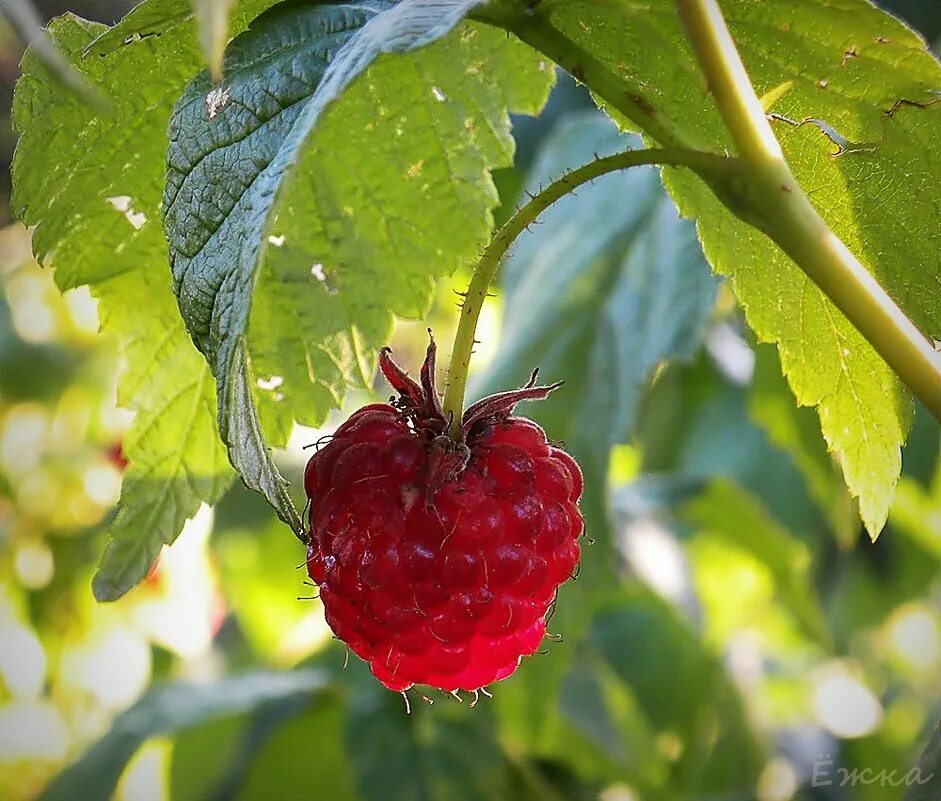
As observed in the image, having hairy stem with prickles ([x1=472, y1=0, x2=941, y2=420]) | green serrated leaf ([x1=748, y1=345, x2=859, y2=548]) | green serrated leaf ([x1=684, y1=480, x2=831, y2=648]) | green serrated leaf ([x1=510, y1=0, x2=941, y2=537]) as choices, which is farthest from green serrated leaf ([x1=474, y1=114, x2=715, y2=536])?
hairy stem with prickles ([x1=472, y1=0, x2=941, y2=420])

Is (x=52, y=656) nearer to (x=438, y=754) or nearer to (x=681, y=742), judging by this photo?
(x=438, y=754)

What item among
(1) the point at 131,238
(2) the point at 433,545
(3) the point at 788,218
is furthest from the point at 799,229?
(1) the point at 131,238

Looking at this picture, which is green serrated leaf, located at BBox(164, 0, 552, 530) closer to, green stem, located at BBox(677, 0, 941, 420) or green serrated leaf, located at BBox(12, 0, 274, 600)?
green serrated leaf, located at BBox(12, 0, 274, 600)

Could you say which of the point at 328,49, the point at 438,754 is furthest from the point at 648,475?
the point at 328,49

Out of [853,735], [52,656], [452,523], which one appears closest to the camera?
[452,523]

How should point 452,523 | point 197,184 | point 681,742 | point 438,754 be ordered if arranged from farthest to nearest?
point 681,742 < point 438,754 < point 452,523 < point 197,184

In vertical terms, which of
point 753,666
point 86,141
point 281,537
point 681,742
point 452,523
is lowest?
point 753,666
